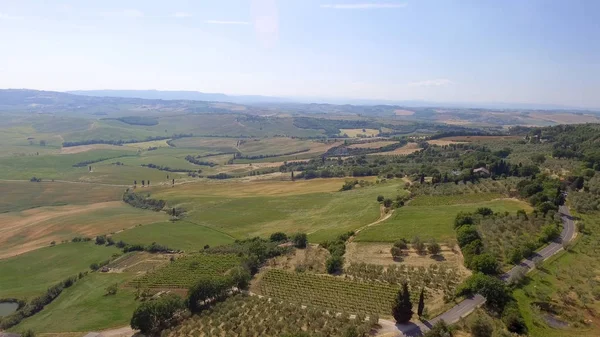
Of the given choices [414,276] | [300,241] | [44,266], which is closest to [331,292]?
[414,276]

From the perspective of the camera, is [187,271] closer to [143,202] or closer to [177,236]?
[177,236]

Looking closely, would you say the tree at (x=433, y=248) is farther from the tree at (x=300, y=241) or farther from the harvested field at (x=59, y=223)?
the harvested field at (x=59, y=223)

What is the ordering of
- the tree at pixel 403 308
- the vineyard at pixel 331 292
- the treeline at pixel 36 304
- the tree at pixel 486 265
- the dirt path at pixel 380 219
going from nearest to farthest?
1. the tree at pixel 403 308
2. the vineyard at pixel 331 292
3. the tree at pixel 486 265
4. the treeline at pixel 36 304
5. the dirt path at pixel 380 219

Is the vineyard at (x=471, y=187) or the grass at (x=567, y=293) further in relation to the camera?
the vineyard at (x=471, y=187)

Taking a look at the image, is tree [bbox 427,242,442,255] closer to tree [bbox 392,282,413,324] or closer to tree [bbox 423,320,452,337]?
tree [bbox 392,282,413,324]

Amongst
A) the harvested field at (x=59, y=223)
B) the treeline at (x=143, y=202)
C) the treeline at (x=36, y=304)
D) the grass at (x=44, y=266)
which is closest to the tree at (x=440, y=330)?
the treeline at (x=36, y=304)

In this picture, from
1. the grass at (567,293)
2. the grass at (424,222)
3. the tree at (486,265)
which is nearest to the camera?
the grass at (567,293)

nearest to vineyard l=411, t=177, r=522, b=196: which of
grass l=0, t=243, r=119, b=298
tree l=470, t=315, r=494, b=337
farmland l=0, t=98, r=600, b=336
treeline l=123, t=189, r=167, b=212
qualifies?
farmland l=0, t=98, r=600, b=336
